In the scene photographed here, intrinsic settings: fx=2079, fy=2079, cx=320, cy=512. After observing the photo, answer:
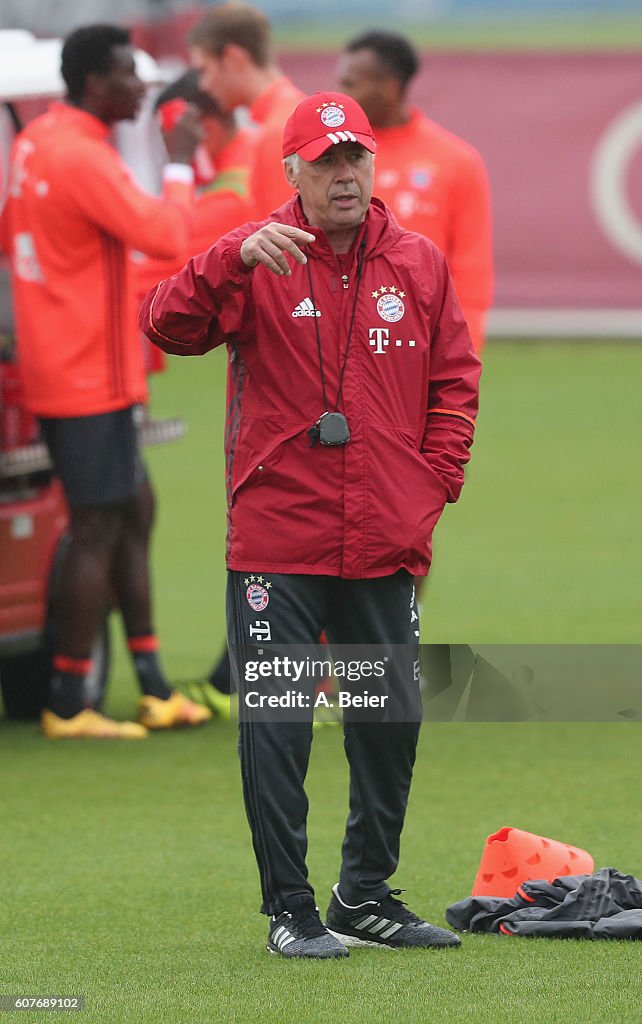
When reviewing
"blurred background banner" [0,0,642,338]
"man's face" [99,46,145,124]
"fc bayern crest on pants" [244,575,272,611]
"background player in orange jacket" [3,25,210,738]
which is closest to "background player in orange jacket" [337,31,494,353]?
"background player in orange jacket" [3,25,210,738]

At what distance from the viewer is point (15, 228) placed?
7.34 meters

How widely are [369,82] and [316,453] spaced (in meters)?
3.37

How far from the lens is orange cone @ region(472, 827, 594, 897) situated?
5.17 metres

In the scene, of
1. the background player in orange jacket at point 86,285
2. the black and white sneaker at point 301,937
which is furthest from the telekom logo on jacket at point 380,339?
→ the background player in orange jacket at point 86,285

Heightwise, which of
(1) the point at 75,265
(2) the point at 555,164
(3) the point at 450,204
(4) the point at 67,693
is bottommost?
(4) the point at 67,693

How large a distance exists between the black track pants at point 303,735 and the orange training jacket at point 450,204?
2911mm

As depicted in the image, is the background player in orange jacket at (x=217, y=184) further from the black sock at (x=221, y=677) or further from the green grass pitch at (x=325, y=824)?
the green grass pitch at (x=325, y=824)

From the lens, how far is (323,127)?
15.2 feet

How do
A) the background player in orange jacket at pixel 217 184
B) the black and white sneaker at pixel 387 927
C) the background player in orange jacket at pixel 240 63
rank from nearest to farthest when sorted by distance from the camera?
the black and white sneaker at pixel 387 927, the background player in orange jacket at pixel 240 63, the background player in orange jacket at pixel 217 184

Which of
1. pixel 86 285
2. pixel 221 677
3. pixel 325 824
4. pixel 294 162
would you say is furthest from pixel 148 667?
pixel 294 162

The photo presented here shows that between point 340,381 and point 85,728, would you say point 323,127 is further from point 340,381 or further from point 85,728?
point 85,728

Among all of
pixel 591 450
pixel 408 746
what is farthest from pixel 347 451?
pixel 591 450

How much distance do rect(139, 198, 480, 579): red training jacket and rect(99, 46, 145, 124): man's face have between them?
269 centimetres

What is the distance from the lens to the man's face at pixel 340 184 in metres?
4.64
